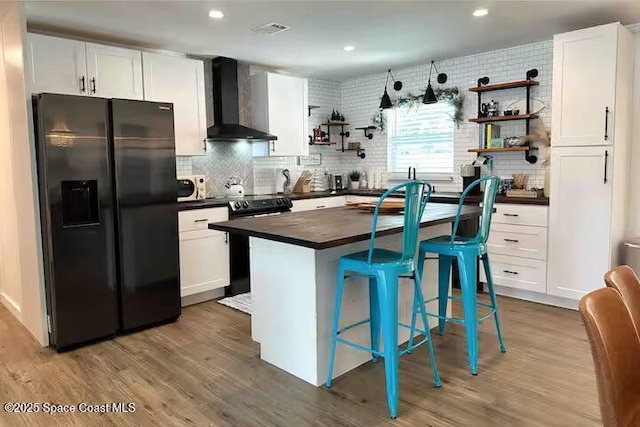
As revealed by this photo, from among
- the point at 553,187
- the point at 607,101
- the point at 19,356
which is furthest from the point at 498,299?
the point at 19,356

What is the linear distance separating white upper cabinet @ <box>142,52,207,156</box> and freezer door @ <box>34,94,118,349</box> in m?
Answer: 1.07

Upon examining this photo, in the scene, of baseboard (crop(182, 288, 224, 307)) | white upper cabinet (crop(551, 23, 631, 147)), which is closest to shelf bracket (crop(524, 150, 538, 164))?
white upper cabinet (crop(551, 23, 631, 147))

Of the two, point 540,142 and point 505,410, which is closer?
point 505,410

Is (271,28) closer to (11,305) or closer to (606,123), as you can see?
(606,123)

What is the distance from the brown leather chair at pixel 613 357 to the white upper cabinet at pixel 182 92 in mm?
4027

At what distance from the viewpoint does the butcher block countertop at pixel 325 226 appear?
230cm

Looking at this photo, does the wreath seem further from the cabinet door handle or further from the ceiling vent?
the ceiling vent

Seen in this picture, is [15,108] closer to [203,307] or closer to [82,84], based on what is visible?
[82,84]

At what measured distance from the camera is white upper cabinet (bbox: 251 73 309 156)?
17.1ft

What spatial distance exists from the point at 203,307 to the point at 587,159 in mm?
3563

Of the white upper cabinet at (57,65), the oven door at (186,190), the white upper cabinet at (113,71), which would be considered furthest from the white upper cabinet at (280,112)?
the white upper cabinet at (57,65)

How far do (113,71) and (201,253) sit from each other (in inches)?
69.8

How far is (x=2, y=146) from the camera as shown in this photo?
376cm

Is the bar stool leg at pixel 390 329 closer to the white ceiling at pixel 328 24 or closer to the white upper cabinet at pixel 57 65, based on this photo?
the white ceiling at pixel 328 24
